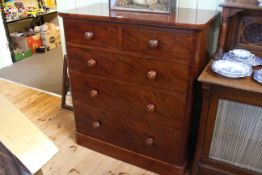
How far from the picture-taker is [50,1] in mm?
3986

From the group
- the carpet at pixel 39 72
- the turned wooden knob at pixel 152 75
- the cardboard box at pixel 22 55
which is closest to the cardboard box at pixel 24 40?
the cardboard box at pixel 22 55

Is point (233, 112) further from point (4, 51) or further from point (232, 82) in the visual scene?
point (4, 51)

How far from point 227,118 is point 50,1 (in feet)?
11.7

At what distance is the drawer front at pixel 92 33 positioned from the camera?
1.35 metres

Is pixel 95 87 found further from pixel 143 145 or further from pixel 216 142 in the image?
pixel 216 142

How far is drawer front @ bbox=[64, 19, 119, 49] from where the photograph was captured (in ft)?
4.44

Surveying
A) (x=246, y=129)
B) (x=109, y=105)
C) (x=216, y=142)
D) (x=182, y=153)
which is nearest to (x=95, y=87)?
(x=109, y=105)

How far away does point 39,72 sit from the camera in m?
3.12

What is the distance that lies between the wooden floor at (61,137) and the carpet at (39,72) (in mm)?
130

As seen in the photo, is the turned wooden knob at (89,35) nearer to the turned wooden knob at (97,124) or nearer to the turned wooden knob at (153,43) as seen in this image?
the turned wooden knob at (153,43)

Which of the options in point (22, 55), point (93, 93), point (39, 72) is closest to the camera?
point (93, 93)

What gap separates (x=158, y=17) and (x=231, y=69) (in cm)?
44

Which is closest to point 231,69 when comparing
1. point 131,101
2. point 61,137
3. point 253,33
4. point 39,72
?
point 253,33

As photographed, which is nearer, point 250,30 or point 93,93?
point 250,30
